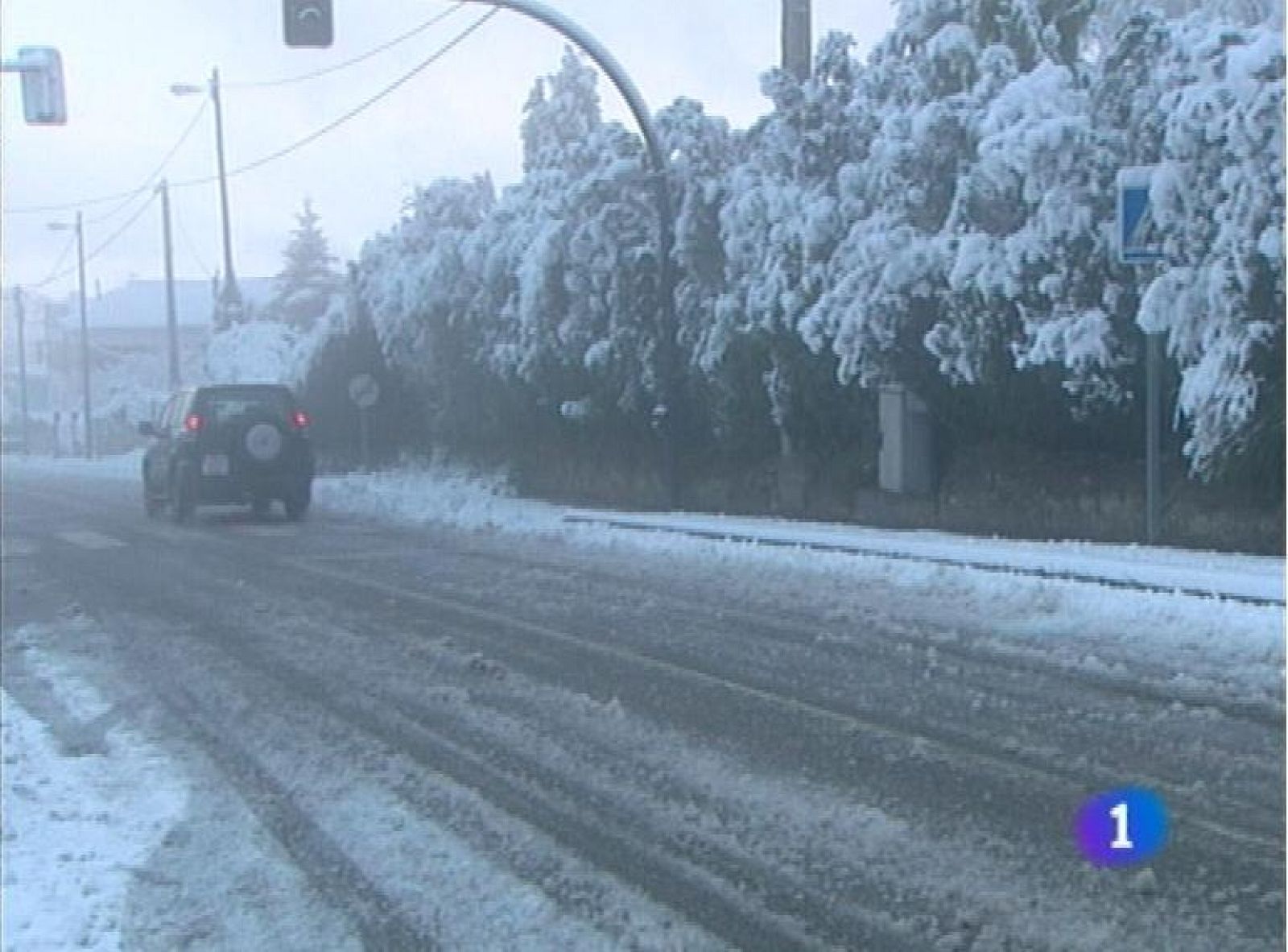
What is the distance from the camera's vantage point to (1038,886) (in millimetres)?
5820

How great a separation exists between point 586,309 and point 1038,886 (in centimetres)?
1849

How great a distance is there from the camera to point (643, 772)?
7.64m

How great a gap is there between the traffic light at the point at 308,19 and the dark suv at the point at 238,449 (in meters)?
7.31

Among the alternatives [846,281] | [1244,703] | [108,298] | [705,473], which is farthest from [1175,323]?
[108,298]

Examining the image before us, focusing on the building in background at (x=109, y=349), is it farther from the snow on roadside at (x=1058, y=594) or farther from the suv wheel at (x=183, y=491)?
the snow on roadside at (x=1058, y=594)

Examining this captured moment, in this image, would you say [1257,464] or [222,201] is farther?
[222,201]

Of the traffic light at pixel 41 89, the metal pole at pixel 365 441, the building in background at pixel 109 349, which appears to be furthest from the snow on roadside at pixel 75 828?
the building in background at pixel 109 349

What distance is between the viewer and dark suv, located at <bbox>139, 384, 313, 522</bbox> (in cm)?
2311

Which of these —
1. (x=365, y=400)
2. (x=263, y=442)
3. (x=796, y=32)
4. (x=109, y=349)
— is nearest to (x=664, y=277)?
(x=796, y=32)

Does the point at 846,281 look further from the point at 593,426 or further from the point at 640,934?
the point at 640,934

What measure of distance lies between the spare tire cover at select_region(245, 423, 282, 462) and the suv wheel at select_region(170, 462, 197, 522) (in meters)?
0.83

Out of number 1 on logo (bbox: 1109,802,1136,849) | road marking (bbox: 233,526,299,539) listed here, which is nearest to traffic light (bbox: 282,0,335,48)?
road marking (bbox: 233,526,299,539)

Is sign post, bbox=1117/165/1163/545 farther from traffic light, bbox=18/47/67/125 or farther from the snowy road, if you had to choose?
traffic light, bbox=18/47/67/125

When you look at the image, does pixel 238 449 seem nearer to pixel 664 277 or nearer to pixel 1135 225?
pixel 664 277
